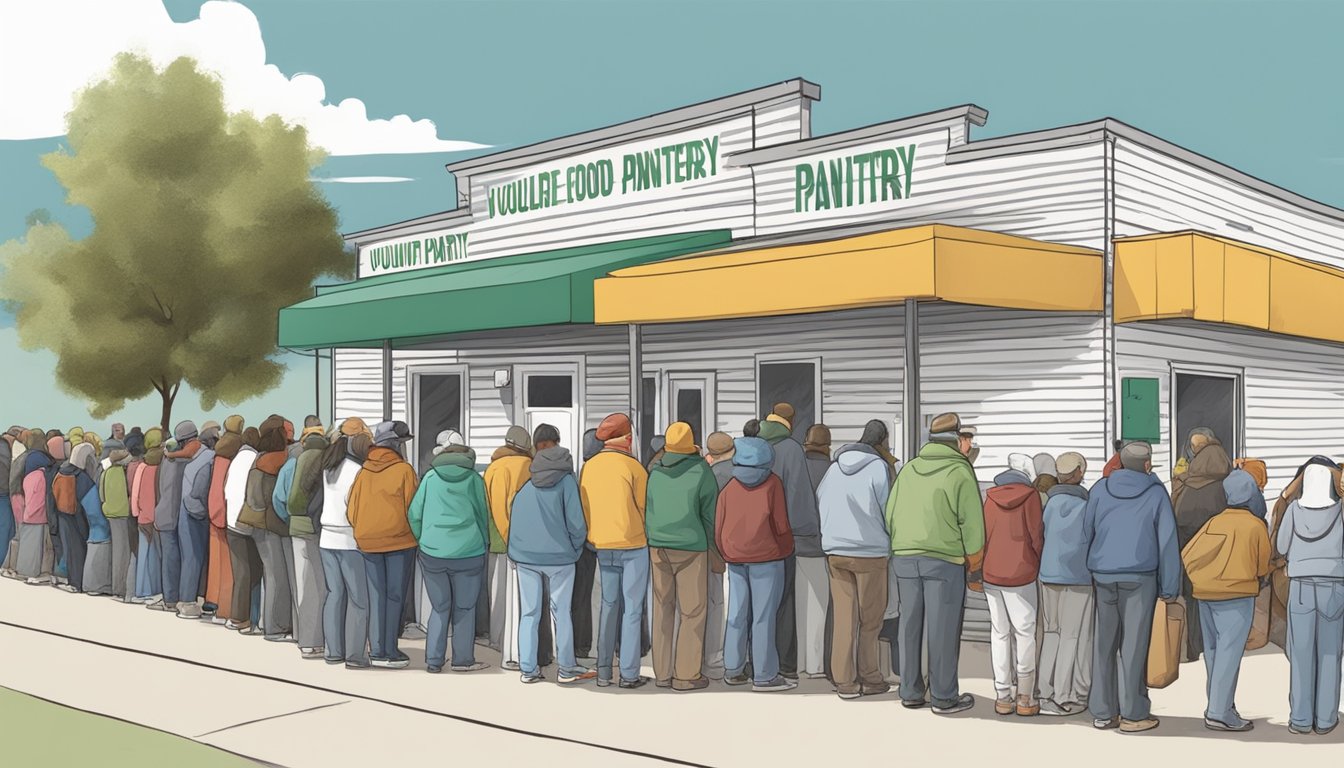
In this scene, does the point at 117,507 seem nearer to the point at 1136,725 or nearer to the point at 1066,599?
the point at 1066,599

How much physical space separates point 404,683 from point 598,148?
377 inches

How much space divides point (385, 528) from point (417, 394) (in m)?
9.82

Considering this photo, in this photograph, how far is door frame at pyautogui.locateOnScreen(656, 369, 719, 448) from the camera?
15.6 meters

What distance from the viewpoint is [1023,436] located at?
12.7m

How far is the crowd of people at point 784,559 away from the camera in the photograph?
806 centimetres

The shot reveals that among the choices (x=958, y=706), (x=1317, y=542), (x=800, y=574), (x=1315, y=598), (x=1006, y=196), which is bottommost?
(x=958, y=706)

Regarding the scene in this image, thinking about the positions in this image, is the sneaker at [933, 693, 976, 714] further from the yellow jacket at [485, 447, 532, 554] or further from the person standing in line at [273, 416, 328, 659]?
the person standing in line at [273, 416, 328, 659]

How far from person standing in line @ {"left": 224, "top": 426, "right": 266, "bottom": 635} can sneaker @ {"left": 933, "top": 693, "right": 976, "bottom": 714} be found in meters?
6.29

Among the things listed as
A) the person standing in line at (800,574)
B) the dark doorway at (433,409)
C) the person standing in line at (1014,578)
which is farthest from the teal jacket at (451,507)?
the dark doorway at (433,409)

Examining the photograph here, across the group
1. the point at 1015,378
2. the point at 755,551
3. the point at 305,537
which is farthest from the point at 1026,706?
the point at 305,537

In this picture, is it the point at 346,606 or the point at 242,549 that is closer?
the point at 346,606

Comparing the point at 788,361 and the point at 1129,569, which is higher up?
the point at 788,361

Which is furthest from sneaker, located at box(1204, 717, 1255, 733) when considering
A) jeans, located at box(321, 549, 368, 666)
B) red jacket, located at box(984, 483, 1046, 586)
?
jeans, located at box(321, 549, 368, 666)

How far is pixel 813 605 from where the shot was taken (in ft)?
32.1
